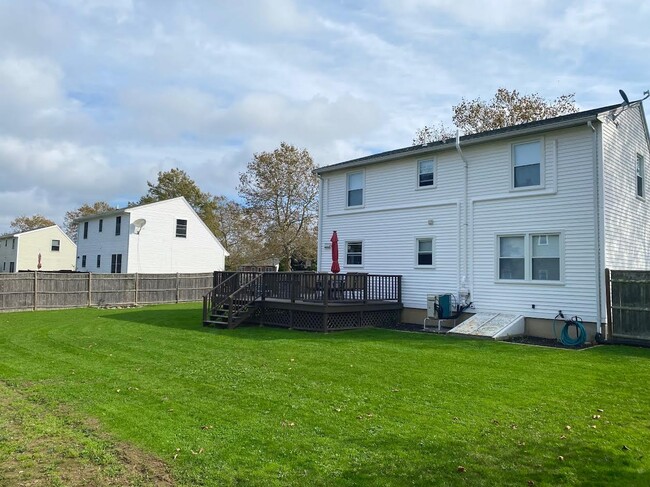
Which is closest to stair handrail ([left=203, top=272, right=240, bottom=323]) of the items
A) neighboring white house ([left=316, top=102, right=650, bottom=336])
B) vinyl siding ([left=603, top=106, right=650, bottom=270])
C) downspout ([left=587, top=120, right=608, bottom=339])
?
neighboring white house ([left=316, top=102, right=650, bottom=336])

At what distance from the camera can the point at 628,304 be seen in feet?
38.1

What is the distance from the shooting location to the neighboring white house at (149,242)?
30406 millimetres

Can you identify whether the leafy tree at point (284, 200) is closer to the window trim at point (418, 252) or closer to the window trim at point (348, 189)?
the window trim at point (348, 189)

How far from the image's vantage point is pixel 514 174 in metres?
14.0

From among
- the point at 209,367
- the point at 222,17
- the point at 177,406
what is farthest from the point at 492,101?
the point at 177,406

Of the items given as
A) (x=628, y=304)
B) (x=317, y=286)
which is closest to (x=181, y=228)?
(x=317, y=286)

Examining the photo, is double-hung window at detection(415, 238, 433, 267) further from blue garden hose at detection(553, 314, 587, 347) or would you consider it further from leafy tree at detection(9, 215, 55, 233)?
leafy tree at detection(9, 215, 55, 233)

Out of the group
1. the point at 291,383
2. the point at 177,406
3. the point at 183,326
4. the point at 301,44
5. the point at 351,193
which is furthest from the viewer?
the point at 351,193

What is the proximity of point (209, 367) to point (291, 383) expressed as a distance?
1.92m

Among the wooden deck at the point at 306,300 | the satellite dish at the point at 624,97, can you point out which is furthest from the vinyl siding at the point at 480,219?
the satellite dish at the point at 624,97

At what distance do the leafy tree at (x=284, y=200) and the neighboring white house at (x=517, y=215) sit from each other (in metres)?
19.1

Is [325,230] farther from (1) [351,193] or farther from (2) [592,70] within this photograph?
(2) [592,70]

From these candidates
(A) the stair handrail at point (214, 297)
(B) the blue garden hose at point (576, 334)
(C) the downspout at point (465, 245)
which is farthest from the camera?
(A) the stair handrail at point (214, 297)

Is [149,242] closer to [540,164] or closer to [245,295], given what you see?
[245,295]
